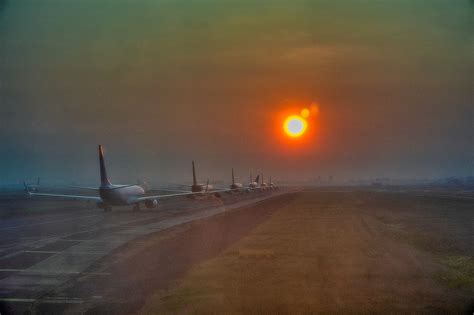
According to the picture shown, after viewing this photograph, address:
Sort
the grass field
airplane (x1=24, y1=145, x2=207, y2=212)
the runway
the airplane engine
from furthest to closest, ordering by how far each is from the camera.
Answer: the airplane engine → airplane (x1=24, y1=145, x2=207, y2=212) → the runway → the grass field

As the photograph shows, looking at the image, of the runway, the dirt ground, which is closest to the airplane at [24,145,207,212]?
the runway

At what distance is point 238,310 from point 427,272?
10.4 meters

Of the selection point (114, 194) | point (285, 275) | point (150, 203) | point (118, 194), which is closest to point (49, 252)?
point (285, 275)

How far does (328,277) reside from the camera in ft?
61.6

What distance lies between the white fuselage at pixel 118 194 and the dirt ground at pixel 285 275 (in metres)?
25.0

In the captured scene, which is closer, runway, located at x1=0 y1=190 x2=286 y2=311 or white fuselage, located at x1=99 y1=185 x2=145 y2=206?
runway, located at x1=0 y1=190 x2=286 y2=311

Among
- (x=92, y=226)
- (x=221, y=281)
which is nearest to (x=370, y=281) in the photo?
(x=221, y=281)

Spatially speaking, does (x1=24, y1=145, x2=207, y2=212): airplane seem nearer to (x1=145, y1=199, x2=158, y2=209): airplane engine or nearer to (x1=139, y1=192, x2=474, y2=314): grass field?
(x1=145, y1=199, x2=158, y2=209): airplane engine

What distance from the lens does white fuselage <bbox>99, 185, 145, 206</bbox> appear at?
55688 mm

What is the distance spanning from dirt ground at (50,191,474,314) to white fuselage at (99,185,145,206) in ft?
82.2

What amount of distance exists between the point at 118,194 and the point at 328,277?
1675 inches

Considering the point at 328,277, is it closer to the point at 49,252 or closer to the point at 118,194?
the point at 49,252

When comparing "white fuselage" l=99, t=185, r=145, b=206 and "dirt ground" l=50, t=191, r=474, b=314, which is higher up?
"white fuselage" l=99, t=185, r=145, b=206

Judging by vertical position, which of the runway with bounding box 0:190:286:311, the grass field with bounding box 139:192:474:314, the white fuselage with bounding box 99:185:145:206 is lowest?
the grass field with bounding box 139:192:474:314
